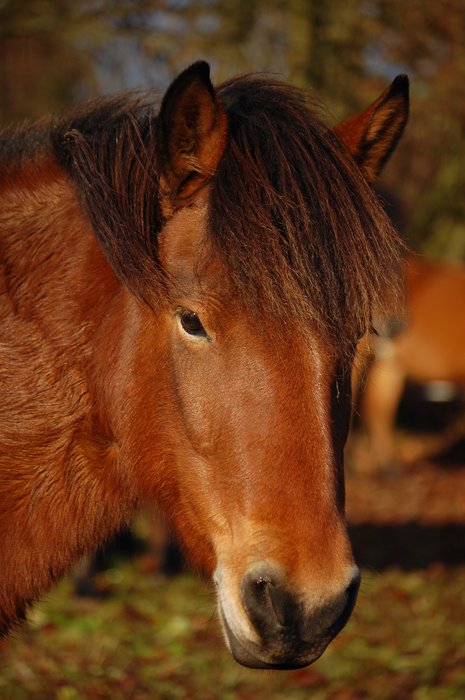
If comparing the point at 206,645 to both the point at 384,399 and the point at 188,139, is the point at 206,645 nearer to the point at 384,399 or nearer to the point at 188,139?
the point at 188,139

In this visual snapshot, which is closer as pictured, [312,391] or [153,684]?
[312,391]

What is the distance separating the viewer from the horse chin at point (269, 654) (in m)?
2.04

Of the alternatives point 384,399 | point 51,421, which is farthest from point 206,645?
point 384,399

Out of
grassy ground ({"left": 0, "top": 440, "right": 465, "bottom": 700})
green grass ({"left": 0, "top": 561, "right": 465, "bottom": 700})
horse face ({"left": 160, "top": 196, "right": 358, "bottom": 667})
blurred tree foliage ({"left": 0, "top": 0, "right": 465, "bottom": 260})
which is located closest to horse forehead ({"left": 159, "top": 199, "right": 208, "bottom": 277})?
horse face ({"left": 160, "top": 196, "right": 358, "bottom": 667})

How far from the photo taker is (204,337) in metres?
2.25

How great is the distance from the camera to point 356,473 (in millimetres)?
9383

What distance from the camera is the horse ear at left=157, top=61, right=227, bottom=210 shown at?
87.5 inches

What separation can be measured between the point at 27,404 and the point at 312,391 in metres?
0.95

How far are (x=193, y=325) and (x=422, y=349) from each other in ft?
25.5

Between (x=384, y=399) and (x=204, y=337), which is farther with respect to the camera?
(x=384, y=399)

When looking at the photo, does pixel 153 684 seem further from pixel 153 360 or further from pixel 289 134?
pixel 289 134

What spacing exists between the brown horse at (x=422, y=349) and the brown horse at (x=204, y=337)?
23.6 ft

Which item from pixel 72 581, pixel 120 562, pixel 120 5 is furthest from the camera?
pixel 120 5

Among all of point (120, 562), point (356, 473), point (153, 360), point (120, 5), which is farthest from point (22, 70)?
point (153, 360)
